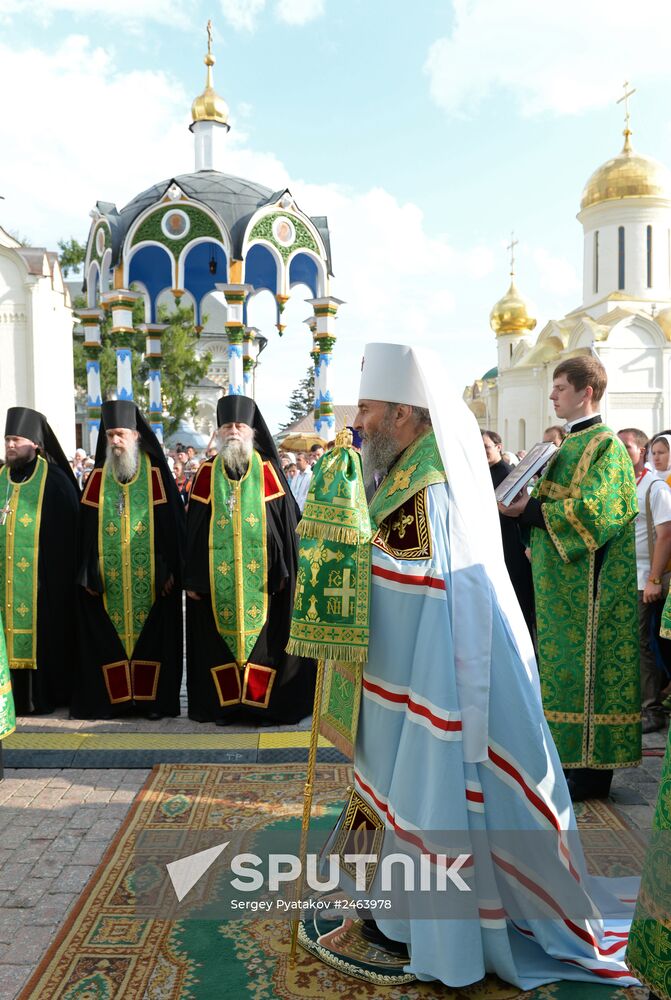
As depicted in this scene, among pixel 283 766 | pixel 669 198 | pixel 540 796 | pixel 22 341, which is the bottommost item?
pixel 283 766

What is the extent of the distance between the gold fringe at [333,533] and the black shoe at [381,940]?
4.02ft

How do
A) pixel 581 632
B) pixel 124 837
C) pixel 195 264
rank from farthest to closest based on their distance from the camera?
pixel 195 264 → pixel 581 632 → pixel 124 837

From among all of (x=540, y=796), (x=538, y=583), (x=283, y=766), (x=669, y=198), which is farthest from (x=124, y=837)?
(x=669, y=198)

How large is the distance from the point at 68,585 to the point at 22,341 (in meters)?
18.1

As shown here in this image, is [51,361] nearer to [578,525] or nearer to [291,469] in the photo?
[291,469]

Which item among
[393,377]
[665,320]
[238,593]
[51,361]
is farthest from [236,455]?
[665,320]

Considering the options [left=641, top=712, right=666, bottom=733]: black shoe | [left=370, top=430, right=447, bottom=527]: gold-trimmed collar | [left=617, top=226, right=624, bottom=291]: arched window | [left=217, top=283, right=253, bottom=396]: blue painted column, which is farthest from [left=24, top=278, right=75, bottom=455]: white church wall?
[left=617, top=226, right=624, bottom=291]: arched window

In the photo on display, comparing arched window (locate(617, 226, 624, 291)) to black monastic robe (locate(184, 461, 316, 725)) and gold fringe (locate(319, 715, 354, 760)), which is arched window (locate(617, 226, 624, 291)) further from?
gold fringe (locate(319, 715, 354, 760))

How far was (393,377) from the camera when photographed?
105 inches

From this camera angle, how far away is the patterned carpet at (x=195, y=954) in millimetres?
2453

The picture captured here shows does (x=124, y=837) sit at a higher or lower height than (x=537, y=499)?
lower

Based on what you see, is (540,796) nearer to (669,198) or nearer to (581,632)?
(581,632)

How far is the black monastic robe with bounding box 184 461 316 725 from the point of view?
5133 millimetres

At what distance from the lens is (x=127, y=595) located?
5262 millimetres
